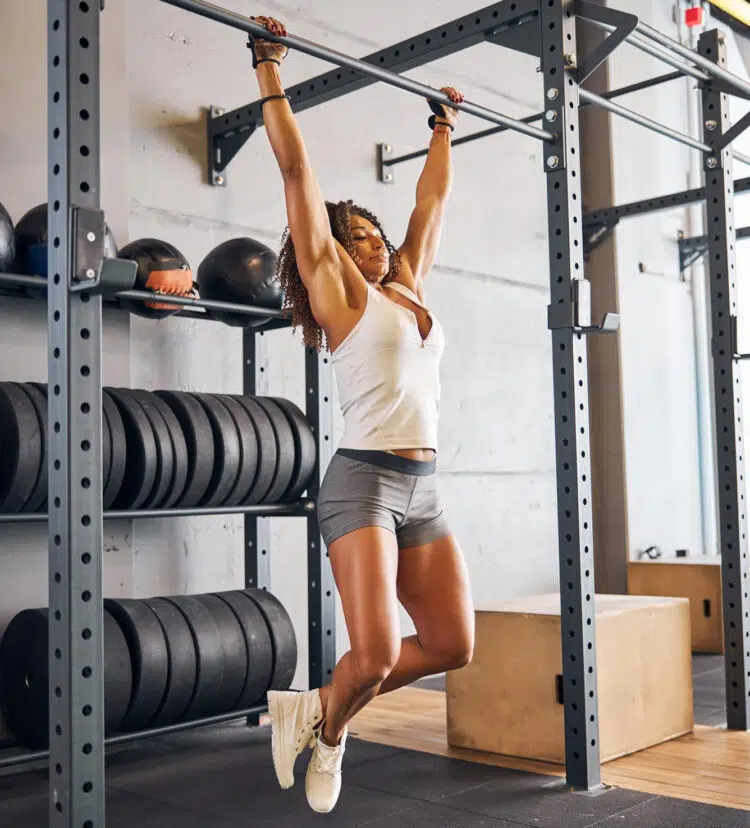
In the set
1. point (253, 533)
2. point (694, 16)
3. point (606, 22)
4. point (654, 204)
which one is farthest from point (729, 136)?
point (694, 16)

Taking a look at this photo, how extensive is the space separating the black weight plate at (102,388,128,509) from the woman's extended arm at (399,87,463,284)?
3.65 feet

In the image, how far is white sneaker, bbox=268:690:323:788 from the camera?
273 centimetres

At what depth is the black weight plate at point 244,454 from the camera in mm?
3703

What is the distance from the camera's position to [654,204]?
5.46 metres

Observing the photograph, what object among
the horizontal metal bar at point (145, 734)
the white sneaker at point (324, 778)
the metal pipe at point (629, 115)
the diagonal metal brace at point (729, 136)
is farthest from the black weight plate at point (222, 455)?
the diagonal metal brace at point (729, 136)

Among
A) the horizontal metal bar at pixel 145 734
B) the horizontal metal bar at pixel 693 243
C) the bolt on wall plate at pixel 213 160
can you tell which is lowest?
the horizontal metal bar at pixel 145 734

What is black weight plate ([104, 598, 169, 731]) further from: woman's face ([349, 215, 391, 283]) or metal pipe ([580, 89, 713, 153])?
metal pipe ([580, 89, 713, 153])

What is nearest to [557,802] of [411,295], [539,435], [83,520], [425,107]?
[411,295]

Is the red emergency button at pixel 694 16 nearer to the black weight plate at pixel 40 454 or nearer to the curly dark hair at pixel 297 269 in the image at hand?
the curly dark hair at pixel 297 269

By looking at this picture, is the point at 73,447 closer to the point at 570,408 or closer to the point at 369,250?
the point at 369,250

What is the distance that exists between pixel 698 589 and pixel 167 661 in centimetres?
356

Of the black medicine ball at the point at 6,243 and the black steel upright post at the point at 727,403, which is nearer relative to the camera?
the black medicine ball at the point at 6,243

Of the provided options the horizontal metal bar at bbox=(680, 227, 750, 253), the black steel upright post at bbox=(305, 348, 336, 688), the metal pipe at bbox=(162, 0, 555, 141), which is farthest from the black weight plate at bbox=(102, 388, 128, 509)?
the horizontal metal bar at bbox=(680, 227, 750, 253)

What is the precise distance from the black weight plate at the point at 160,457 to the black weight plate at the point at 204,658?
0.39 metres
